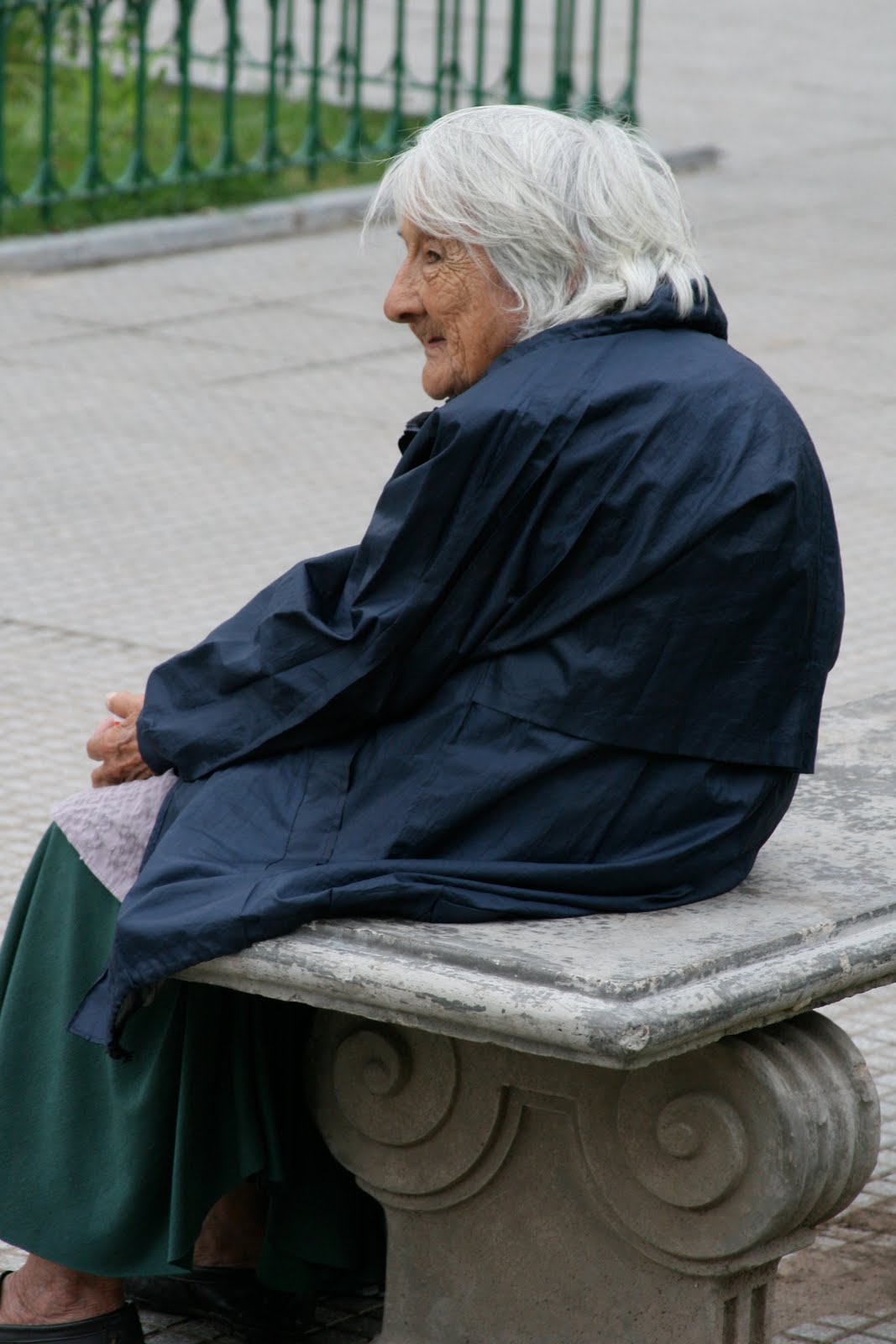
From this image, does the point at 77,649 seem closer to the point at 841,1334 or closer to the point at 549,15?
the point at 841,1334

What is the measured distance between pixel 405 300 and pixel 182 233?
26.4 ft

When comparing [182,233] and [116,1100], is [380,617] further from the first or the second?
[182,233]

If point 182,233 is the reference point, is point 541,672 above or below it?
above

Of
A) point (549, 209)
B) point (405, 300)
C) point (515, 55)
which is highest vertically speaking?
point (549, 209)

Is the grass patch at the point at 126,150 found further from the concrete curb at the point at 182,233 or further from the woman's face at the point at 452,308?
the woman's face at the point at 452,308

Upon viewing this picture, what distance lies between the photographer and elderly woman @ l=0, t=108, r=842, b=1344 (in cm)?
253

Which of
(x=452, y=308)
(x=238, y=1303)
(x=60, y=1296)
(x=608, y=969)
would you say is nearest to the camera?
(x=608, y=969)

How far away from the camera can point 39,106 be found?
39.0 feet

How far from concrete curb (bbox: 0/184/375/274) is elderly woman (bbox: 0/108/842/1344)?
7.54 meters

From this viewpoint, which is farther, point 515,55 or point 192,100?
point 192,100

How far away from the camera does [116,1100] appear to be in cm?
271

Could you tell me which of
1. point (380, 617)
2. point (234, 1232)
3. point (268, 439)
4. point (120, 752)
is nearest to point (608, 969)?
Result: point (380, 617)

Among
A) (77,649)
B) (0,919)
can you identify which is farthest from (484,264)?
(77,649)

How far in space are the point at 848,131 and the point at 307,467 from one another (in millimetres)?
7663
